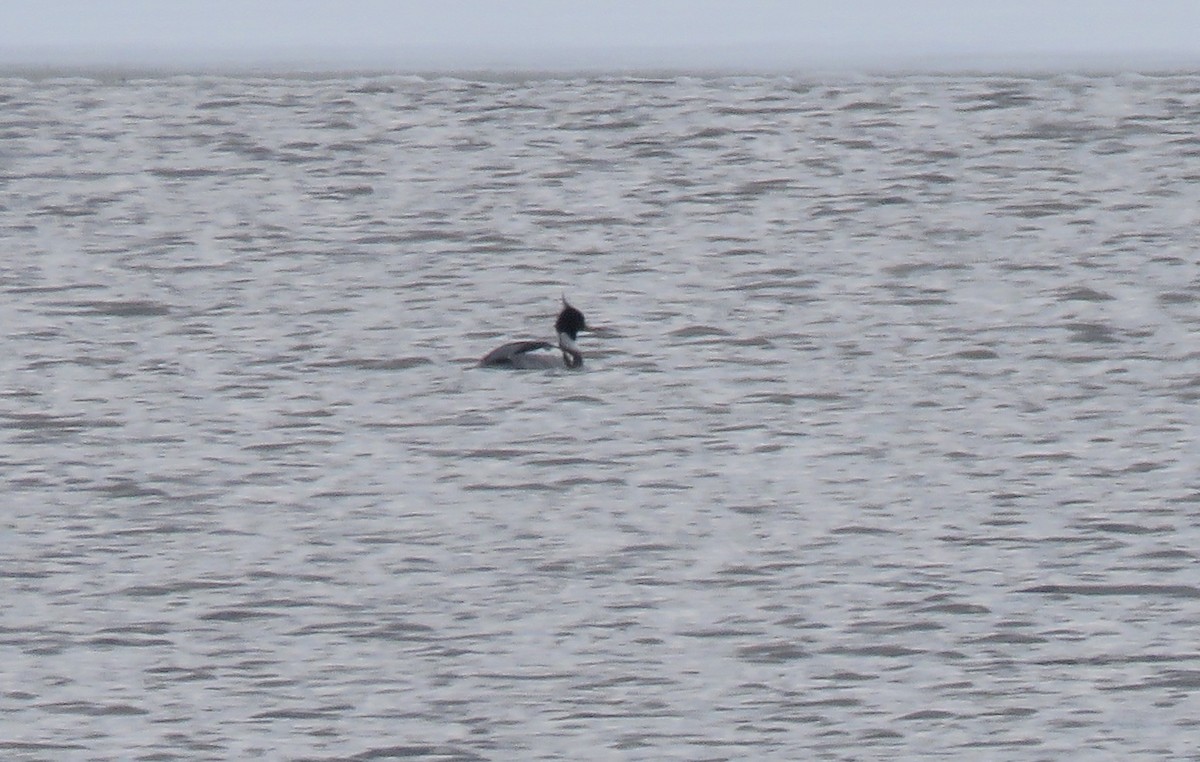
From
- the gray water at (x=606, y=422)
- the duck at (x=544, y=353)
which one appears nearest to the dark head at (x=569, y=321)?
the duck at (x=544, y=353)

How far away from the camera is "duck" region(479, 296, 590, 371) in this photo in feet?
36.4

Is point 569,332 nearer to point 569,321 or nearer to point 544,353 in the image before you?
point 569,321

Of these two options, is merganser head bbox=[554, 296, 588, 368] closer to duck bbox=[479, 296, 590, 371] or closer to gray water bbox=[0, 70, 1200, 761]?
duck bbox=[479, 296, 590, 371]

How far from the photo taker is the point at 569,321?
37.3 ft

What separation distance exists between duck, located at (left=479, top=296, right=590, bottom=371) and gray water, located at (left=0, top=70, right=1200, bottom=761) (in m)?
0.08

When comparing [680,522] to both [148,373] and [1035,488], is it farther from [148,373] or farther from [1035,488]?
[148,373]

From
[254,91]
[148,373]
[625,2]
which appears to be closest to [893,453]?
[148,373]

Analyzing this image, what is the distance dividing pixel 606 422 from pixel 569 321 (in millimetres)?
1098

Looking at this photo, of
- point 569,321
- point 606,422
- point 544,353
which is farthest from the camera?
point 569,321

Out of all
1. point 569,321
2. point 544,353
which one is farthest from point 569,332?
point 544,353

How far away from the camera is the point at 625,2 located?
64.7 ft

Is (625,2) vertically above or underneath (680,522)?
above

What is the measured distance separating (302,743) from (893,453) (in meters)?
3.41

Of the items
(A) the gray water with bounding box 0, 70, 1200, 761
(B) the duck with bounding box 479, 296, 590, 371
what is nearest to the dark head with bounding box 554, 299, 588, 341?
(B) the duck with bounding box 479, 296, 590, 371
